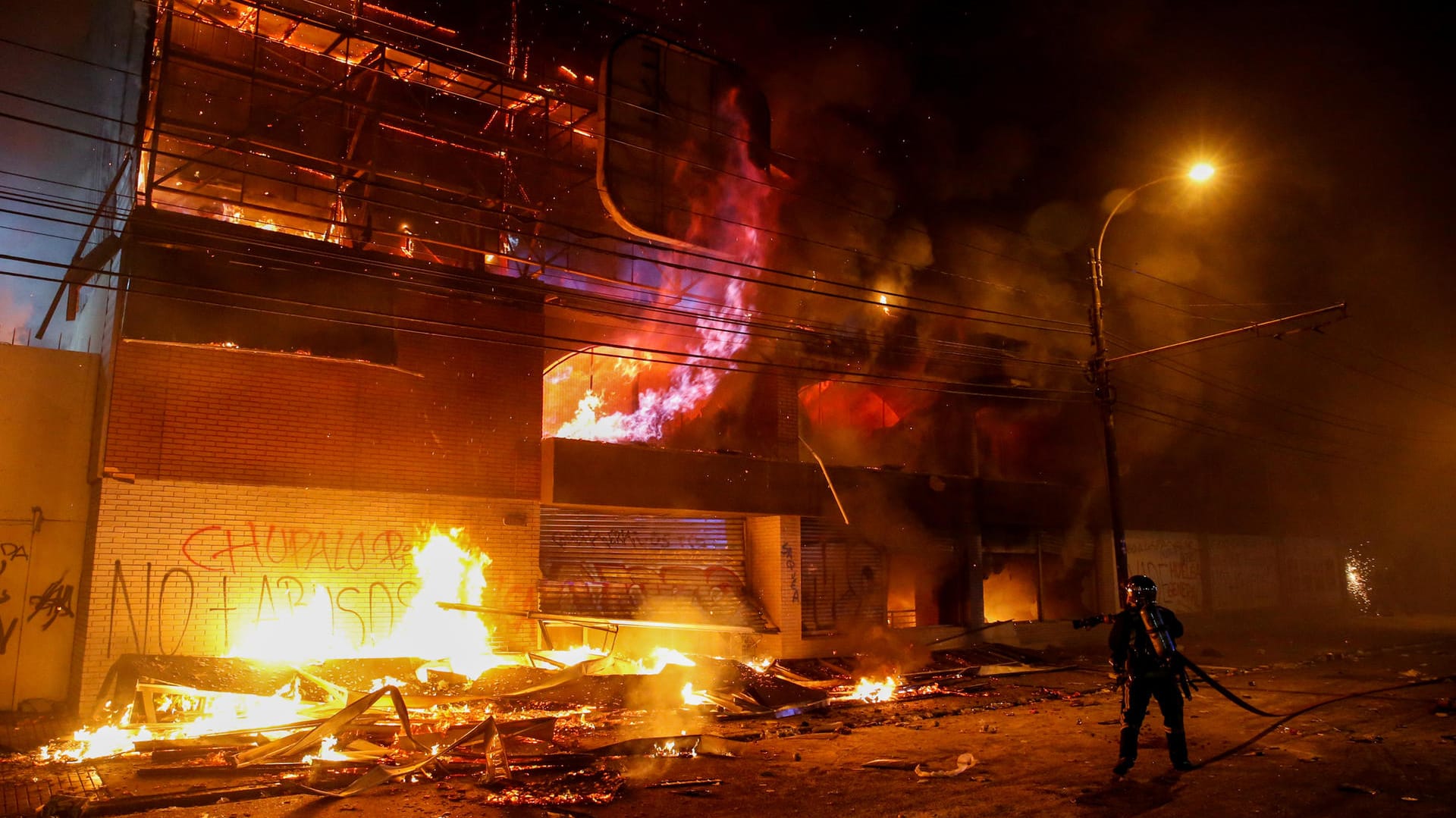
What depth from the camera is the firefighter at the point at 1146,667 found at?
749cm

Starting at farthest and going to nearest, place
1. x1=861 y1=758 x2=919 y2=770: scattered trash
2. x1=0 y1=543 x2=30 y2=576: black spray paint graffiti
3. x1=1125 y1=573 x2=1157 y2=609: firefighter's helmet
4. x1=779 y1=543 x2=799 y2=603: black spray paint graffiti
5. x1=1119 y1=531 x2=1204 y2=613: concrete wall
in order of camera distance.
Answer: x1=1119 y1=531 x2=1204 y2=613: concrete wall → x1=779 y1=543 x2=799 y2=603: black spray paint graffiti → x1=0 y1=543 x2=30 y2=576: black spray paint graffiti → x1=861 y1=758 x2=919 y2=770: scattered trash → x1=1125 y1=573 x2=1157 y2=609: firefighter's helmet

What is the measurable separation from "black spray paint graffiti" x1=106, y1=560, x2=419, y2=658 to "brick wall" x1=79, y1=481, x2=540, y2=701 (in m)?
0.01

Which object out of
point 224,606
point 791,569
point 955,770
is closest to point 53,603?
point 224,606

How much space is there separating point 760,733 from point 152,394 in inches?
347

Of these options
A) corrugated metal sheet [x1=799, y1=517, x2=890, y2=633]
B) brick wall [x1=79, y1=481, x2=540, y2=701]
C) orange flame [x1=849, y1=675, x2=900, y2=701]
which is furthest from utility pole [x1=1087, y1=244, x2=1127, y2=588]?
brick wall [x1=79, y1=481, x2=540, y2=701]

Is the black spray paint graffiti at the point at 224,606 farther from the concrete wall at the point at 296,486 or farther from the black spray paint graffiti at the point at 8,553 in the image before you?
the black spray paint graffiti at the point at 8,553

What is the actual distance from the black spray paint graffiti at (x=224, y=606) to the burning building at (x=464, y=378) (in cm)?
4

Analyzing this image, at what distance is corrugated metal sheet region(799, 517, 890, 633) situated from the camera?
53.4ft

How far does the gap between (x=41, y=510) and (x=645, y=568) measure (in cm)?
875

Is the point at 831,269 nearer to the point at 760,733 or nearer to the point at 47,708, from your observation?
the point at 760,733

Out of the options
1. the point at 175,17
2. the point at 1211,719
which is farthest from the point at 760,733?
the point at 175,17

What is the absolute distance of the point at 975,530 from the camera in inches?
746

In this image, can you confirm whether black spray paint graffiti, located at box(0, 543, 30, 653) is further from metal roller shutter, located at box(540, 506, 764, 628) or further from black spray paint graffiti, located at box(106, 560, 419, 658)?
metal roller shutter, located at box(540, 506, 764, 628)

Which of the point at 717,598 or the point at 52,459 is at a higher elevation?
the point at 52,459
